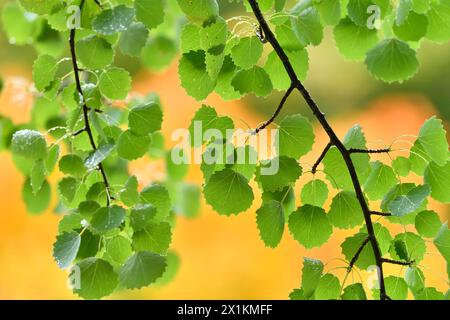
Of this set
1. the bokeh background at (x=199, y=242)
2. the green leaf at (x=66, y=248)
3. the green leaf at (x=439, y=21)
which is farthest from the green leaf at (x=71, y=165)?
the bokeh background at (x=199, y=242)

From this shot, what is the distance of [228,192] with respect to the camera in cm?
73

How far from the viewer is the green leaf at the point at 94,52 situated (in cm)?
79

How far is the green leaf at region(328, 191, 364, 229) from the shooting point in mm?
764

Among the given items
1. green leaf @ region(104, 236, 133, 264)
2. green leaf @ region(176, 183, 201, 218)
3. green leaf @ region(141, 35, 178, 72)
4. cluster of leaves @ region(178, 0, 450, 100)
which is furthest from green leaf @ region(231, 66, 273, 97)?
green leaf @ region(176, 183, 201, 218)

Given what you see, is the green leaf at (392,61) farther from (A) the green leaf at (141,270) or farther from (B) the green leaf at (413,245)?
(A) the green leaf at (141,270)

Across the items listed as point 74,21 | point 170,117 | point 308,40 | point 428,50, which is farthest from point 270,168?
point 428,50

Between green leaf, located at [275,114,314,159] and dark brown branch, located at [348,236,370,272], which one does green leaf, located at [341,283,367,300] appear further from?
green leaf, located at [275,114,314,159]

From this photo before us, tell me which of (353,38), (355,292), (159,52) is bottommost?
(355,292)

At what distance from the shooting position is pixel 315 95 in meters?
3.13

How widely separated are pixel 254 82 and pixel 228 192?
12 centimetres

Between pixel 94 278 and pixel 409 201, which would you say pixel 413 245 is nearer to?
pixel 409 201

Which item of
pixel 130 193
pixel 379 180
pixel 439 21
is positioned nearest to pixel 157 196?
pixel 130 193

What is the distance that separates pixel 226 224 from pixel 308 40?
6.16 feet
